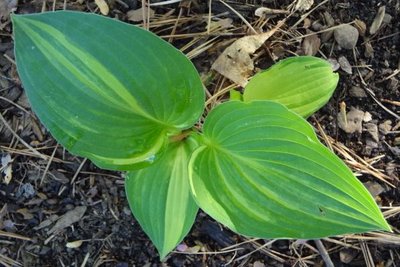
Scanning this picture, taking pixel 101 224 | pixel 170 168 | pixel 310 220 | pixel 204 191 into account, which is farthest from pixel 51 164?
pixel 310 220

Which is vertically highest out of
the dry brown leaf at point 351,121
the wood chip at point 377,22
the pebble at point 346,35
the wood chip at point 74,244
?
the wood chip at point 377,22

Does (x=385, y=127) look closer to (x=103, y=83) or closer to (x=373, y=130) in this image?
(x=373, y=130)

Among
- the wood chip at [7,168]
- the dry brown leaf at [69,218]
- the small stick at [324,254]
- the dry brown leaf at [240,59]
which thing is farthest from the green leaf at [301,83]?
the wood chip at [7,168]

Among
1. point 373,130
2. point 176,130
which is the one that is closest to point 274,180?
point 176,130

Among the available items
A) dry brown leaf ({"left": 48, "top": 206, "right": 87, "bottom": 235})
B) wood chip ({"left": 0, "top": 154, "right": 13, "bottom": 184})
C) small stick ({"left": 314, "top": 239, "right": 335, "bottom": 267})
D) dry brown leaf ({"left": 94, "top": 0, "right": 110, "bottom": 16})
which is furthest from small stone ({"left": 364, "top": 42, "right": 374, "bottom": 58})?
wood chip ({"left": 0, "top": 154, "right": 13, "bottom": 184})

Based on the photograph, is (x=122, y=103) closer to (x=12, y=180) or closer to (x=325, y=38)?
(x=12, y=180)

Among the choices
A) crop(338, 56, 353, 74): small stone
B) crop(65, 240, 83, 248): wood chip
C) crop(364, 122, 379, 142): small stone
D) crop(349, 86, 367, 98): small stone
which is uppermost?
crop(338, 56, 353, 74): small stone

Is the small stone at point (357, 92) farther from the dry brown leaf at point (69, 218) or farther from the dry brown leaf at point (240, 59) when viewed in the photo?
the dry brown leaf at point (69, 218)

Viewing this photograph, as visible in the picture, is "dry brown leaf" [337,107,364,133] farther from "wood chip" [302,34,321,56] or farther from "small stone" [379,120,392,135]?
"wood chip" [302,34,321,56]
